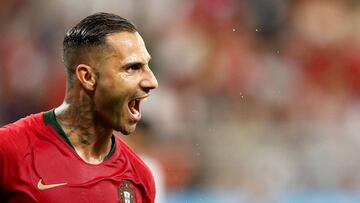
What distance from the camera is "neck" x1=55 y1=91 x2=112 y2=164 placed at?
346 cm

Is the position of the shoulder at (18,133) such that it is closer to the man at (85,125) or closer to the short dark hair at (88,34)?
the man at (85,125)

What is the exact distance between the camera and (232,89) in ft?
25.8

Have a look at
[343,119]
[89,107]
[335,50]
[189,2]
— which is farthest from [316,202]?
[89,107]

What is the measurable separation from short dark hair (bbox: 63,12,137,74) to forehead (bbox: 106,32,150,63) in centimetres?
2

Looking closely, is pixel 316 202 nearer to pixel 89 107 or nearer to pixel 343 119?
pixel 343 119

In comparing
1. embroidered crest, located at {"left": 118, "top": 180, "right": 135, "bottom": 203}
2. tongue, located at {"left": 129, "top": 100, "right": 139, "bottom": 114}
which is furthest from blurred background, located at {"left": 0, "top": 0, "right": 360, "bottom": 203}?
tongue, located at {"left": 129, "top": 100, "right": 139, "bottom": 114}

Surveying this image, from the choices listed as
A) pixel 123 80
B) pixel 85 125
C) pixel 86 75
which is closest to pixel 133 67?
pixel 123 80

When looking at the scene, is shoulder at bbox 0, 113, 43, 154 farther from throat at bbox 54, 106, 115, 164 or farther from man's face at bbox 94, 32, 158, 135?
man's face at bbox 94, 32, 158, 135

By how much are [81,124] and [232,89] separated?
450 cm

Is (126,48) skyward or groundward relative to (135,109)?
skyward

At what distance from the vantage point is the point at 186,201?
7.13 meters

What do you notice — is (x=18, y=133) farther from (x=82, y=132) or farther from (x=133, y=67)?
(x=133, y=67)

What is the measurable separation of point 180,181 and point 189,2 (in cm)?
188

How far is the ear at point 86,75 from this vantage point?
338 centimetres
